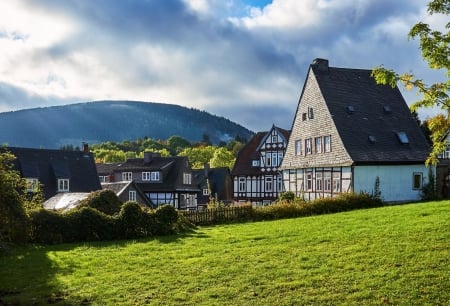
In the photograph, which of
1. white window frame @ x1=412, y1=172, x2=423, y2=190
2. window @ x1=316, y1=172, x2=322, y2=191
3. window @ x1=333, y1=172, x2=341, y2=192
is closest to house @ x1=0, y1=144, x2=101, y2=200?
window @ x1=316, y1=172, x2=322, y2=191

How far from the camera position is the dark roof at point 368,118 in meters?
36.2

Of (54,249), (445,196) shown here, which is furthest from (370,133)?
(54,249)

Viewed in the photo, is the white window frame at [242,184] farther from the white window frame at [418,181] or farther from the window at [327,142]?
the white window frame at [418,181]

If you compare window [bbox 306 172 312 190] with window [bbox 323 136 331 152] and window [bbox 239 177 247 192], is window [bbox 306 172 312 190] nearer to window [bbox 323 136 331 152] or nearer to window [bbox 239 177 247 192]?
window [bbox 323 136 331 152]

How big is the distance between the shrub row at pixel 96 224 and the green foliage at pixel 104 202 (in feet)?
10.5

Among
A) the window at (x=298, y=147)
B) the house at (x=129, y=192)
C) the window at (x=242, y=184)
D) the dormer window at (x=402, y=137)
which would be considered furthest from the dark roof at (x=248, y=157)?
the dormer window at (x=402, y=137)

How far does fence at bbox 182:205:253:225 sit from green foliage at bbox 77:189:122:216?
4286mm

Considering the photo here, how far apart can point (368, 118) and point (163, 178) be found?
31011mm

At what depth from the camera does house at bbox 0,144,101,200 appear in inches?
1965

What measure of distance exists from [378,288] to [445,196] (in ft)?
95.8

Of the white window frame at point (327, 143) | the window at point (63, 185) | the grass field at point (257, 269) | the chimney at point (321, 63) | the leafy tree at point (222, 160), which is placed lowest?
the grass field at point (257, 269)

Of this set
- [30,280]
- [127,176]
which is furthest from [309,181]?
[30,280]

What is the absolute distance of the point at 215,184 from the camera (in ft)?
257

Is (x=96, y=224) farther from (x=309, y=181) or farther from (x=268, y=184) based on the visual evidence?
(x=268, y=184)
